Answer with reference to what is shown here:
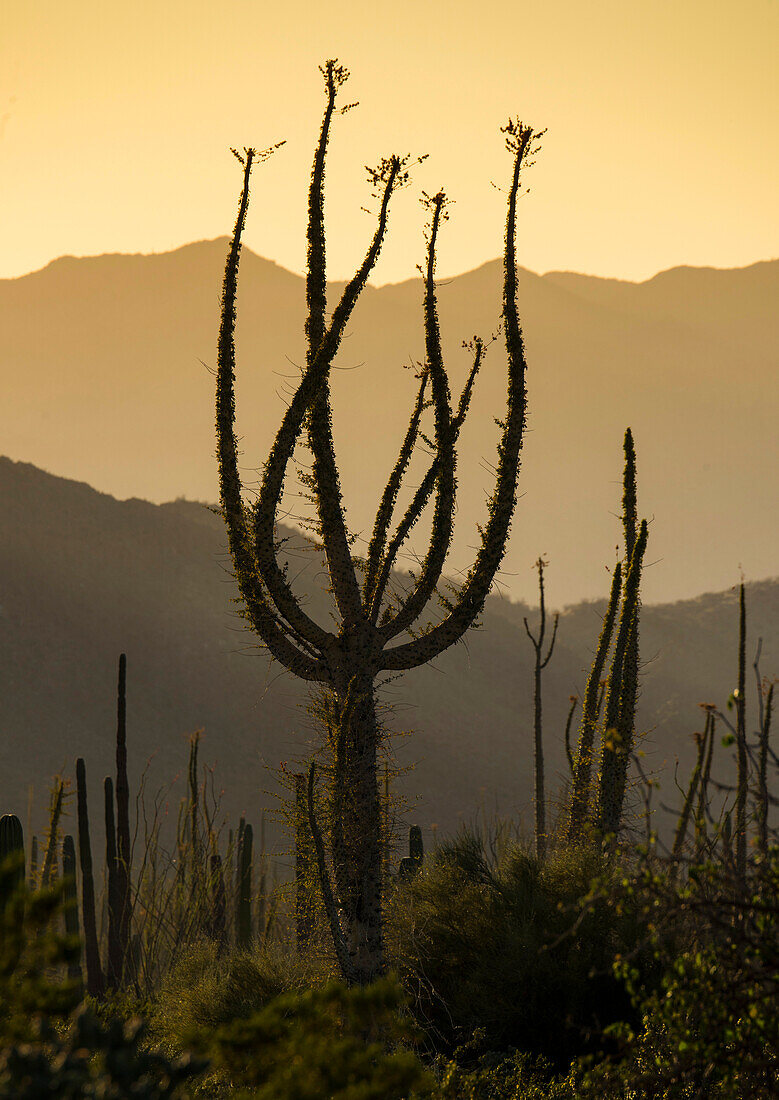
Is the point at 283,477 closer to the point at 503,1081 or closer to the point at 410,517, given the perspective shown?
the point at 410,517

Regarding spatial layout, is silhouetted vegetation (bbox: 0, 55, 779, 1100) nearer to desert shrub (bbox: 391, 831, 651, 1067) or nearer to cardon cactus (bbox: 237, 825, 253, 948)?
desert shrub (bbox: 391, 831, 651, 1067)

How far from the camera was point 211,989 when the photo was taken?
27.6 feet

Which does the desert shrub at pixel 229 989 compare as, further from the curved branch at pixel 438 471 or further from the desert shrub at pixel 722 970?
the desert shrub at pixel 722 970

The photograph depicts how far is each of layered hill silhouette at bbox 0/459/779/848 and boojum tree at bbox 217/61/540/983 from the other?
21582mm

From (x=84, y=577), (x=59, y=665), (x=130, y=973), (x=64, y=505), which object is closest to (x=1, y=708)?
(x=59, y=665)

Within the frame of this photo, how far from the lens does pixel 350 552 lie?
9.52m

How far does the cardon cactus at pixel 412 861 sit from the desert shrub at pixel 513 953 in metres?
1.17

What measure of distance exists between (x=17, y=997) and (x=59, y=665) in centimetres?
3734

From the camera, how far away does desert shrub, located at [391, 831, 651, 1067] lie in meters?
8.24

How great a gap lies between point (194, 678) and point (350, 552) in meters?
33.0

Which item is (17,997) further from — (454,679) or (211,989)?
(454,679)

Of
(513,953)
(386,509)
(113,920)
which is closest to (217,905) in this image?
(113,920)

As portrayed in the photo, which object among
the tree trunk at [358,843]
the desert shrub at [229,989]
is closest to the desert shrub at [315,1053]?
the desert shrub at [229,989]

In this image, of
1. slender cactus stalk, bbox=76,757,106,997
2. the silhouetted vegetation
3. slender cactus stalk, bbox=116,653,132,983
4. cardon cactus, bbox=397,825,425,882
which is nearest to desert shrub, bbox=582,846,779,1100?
the silhouetted vegetation
